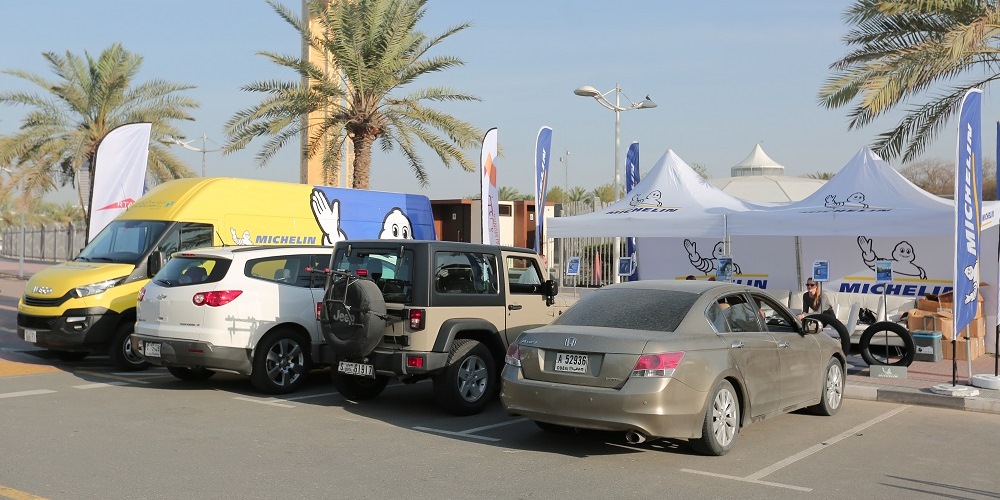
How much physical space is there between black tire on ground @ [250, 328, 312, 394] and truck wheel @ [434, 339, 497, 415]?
209 centimetres

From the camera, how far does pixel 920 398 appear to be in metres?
10.9

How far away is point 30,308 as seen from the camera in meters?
12.6

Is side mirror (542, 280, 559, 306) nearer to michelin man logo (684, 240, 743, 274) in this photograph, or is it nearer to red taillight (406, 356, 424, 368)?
red taillight (406, 356, 424, 368)

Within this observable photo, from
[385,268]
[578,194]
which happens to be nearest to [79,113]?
[385,268]

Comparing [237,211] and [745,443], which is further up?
[237,211]

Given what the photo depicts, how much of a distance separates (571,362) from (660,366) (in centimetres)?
75

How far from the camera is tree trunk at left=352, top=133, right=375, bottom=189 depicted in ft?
72.1

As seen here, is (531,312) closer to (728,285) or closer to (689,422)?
(728,285)

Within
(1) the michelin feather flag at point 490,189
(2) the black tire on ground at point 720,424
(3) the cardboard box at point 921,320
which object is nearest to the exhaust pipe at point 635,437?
(2) the black tire on ground at point 720,424

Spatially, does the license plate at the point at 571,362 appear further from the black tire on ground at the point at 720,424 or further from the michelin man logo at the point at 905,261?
the michelin man logo at the point at 905,261

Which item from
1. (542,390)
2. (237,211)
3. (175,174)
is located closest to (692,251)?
(237,211)

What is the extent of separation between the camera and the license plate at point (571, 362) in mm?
7438

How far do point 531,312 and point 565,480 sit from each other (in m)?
3.90

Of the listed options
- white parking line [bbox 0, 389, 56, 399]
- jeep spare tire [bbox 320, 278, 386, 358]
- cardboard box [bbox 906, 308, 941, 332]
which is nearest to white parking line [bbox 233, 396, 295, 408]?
jeep spare tire [bbox 320, 278, 386, 358]
